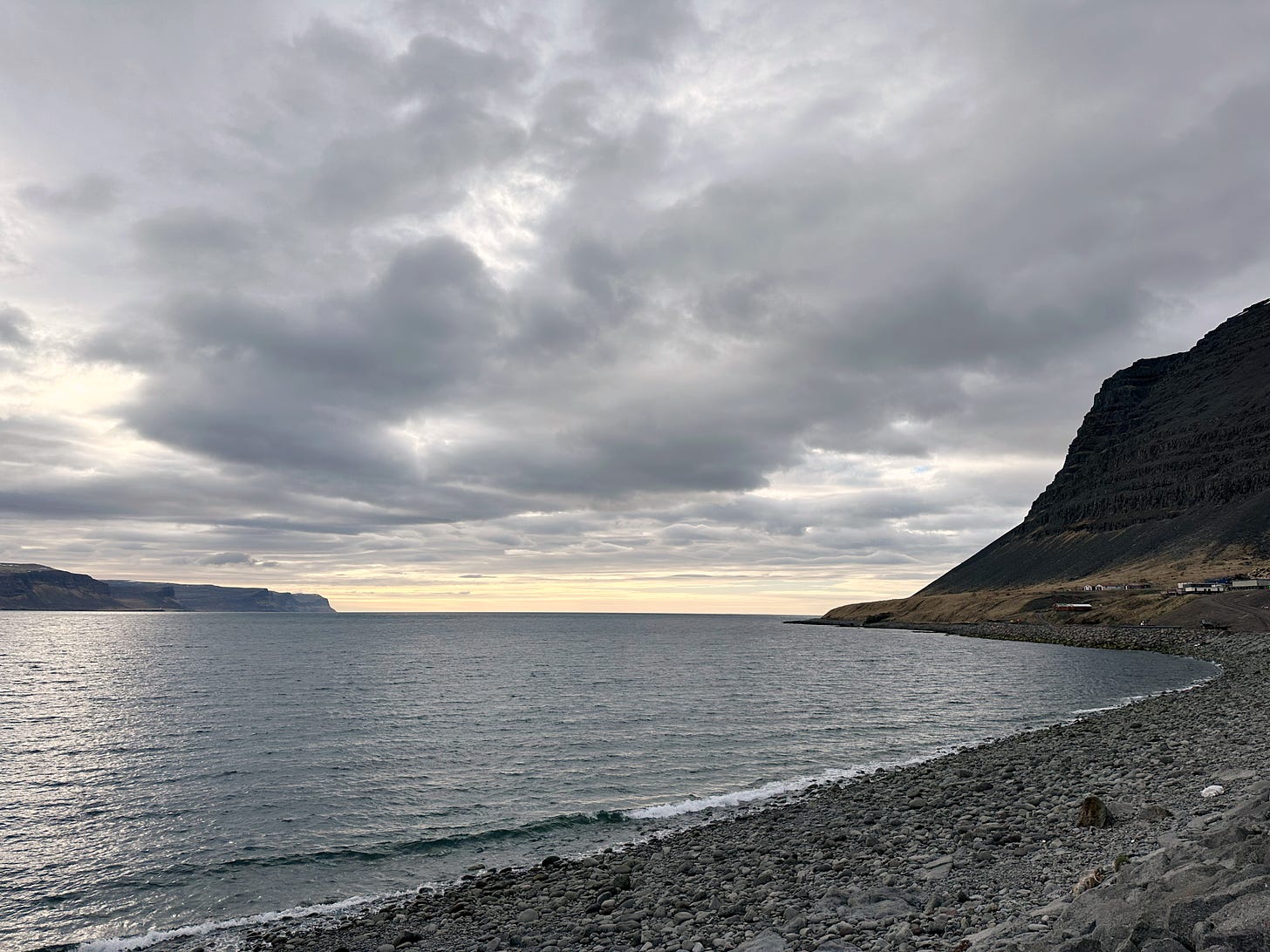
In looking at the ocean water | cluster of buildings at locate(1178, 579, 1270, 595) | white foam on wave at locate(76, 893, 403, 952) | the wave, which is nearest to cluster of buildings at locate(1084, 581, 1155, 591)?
cluster of buildings at locate(1178, 579, 1270, 595)

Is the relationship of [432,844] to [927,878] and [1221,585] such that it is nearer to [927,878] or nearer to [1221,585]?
[927,878]

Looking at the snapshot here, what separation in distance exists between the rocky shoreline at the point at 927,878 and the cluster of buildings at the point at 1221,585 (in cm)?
13567

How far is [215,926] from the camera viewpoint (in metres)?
19.1

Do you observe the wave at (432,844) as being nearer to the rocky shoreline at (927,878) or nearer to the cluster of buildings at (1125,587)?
the rocky shoreline at (927,878)

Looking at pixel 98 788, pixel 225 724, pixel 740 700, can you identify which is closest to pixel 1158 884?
pixel 98 788

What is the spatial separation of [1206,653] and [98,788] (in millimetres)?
108072

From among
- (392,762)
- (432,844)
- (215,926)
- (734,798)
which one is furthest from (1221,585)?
(215,926)

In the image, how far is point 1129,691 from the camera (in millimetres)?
58750

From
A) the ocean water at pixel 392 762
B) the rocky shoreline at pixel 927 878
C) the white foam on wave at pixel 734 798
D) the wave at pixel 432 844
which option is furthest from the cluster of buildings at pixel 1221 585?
the wave at pixel 432 844

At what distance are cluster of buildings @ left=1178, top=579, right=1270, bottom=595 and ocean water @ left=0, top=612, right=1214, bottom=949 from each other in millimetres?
65862

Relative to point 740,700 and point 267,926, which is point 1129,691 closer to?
point 740,700

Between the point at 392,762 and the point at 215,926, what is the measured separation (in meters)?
19.7

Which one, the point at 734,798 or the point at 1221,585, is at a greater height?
the point at 1221,585

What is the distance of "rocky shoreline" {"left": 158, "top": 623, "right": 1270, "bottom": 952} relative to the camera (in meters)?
10.6
